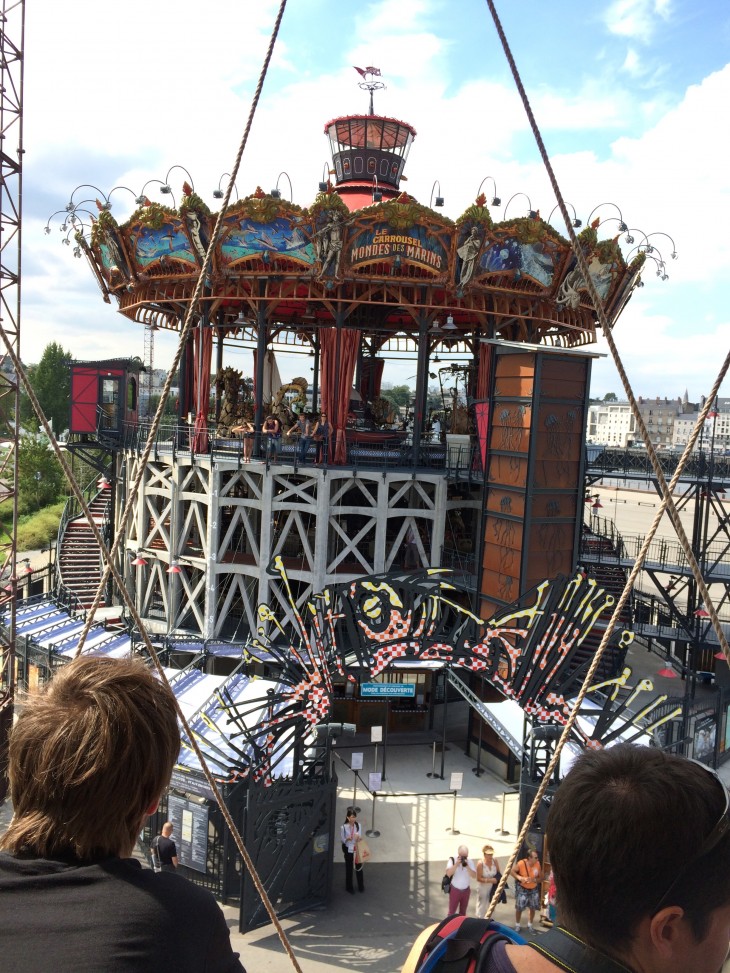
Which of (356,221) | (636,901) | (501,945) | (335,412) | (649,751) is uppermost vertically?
(356,221)

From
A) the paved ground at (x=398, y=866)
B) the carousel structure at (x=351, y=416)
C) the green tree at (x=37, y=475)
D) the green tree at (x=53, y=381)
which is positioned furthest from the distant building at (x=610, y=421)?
the paved ground at (x=398, y=866)

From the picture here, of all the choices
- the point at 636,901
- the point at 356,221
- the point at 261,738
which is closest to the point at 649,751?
the point at 636,901

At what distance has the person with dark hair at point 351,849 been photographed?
11.5 metres

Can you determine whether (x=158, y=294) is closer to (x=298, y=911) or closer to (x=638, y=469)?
(x=638, y=469)

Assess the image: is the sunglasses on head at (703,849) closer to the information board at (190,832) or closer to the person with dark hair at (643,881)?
the person with dark hair at (643,881)

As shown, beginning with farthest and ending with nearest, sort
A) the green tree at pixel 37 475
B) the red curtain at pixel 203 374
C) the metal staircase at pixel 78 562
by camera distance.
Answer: the green tree at pixel 37 475, the metal staircase at pixel 78 562, the red curtain at pixel 203 374

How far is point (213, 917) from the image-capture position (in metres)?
1.68

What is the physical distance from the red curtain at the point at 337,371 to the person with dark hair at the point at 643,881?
57.7 ft

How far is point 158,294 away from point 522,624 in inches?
544

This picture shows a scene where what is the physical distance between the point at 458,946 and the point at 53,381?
227 feet

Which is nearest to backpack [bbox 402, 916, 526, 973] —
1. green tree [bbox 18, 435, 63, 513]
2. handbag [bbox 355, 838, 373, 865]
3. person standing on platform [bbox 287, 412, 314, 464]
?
handbag [bbox 355, 838, 373, 865]

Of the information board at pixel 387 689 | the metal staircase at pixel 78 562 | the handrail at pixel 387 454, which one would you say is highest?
the handrail at pixel 387 454

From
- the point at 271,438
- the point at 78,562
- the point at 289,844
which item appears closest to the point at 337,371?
the point at 271,438

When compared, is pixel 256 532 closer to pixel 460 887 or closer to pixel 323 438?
pixel 323 438
